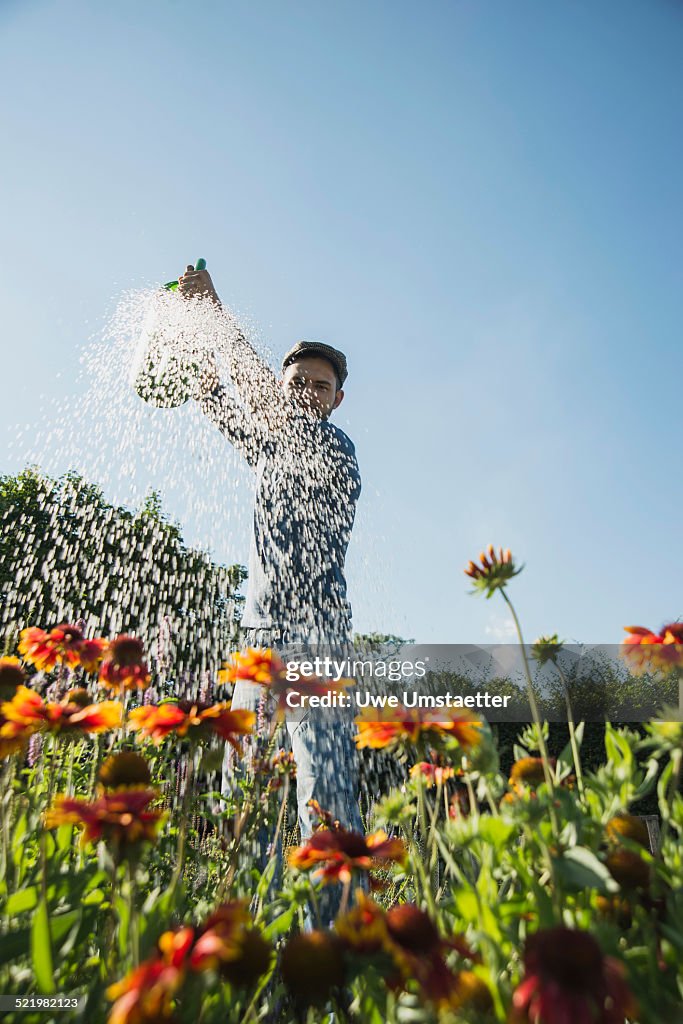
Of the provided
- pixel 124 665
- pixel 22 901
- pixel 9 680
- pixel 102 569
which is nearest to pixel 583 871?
pixel 22 901

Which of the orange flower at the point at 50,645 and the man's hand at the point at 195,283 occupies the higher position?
the man's hand at the point at 195,283

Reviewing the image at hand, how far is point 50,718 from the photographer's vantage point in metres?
1.11

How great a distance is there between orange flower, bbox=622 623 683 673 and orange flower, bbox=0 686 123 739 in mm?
1154

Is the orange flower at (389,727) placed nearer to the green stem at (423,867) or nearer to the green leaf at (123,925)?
the green stem at (423,867)

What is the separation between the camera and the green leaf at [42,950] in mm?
693

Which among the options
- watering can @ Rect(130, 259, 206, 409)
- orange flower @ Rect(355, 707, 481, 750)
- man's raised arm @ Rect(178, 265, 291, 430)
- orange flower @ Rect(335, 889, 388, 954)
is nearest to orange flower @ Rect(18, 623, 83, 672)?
orange flower @ Rect(355, 707, 481, 750)

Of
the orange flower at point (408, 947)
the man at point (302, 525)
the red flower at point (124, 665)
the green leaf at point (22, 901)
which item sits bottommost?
the orange flower at point (408, 947)

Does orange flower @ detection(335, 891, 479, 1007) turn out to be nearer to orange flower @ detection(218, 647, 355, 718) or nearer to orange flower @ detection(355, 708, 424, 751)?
orange flower @ detection(355, 708, 424, 751)

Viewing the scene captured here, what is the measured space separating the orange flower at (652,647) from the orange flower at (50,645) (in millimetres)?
1527

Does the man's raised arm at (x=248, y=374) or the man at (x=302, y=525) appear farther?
the man's raised arm at (x=248, y=374)

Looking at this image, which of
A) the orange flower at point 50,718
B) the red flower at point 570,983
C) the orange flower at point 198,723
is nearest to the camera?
the red flower at point 570,983

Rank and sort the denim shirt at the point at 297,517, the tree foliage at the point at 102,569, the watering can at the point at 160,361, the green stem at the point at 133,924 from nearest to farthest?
the green stem at the point at 133,924
the denim shirt at the point at 297,517
the watering can at the point at 160,361
the tree foliage at the point at 102,569

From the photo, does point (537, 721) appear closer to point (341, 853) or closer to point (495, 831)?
point (495, 831)

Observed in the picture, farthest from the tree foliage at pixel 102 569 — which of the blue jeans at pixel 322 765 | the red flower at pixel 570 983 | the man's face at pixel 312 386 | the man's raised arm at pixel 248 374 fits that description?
the red flower at pixel 570 983
